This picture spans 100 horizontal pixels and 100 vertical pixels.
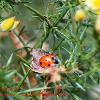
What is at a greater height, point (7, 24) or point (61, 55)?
point (7, 24)

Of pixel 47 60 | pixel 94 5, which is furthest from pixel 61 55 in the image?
pixel 94 5

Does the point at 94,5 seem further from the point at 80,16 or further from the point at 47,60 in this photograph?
the point at 47,60

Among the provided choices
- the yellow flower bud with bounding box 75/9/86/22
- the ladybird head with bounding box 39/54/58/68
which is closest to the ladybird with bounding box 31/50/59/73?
the ladybird head with bounding box 39/54/58/68

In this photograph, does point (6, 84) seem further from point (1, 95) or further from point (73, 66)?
point (73, 66)

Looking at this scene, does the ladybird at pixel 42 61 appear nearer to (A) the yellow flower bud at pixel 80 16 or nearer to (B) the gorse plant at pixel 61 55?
(B) the gorse plant at pixel 61 55

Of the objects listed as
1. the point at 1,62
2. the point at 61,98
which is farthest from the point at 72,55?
the point at 1,62

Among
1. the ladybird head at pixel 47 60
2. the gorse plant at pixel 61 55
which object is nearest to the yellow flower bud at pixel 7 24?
the gorse plant at pixel 61 55

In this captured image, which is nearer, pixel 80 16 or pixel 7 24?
pixel 80 16
